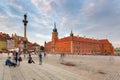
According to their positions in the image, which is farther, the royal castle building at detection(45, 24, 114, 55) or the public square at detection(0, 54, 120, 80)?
the royal castle building at detection(45, 24, 114, 55)

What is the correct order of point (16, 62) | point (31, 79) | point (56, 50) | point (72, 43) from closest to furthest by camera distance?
point (31, 79) < point (16, 62) < point (72, 43) < point (56, 50)

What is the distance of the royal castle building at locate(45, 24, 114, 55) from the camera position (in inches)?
5507

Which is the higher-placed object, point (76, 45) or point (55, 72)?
point (76, 45)

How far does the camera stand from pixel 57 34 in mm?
156125

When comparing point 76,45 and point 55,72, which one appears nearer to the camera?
point 55,72

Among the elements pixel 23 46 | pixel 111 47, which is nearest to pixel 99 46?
pixel 111 47

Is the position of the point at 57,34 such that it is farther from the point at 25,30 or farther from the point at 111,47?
the point at 25,30

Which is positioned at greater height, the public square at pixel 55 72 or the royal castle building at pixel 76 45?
the royal castle building at pixel 76 45

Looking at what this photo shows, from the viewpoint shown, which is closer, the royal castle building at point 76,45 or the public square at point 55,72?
the public square at point 55,72

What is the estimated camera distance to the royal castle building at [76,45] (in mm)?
139875

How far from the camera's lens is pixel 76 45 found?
5561 inches

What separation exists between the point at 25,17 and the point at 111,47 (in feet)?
394

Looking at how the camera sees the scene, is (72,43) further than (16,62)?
Yes

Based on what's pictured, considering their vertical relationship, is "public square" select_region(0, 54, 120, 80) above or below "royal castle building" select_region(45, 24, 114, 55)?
below
